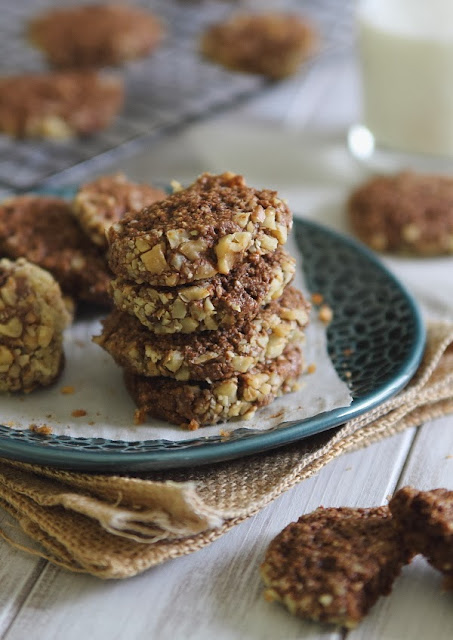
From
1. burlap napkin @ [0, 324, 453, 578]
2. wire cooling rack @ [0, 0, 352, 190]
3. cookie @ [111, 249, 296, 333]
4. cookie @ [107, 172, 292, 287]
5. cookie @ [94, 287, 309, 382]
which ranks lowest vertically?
wire cooling rack @ [0, 0, 352, 190]

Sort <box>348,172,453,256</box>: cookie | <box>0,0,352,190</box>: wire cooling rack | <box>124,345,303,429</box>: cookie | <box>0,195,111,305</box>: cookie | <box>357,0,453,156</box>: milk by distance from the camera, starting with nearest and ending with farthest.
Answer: <box>124,345,303,429</box>: cookie → <box>0,195,111,305</box>: cookie → <box>348,172,453,256</box>: cookie → <box>357,0,453,156</box>: milk → <box>0,0,352,190</box>: wire cooling rack

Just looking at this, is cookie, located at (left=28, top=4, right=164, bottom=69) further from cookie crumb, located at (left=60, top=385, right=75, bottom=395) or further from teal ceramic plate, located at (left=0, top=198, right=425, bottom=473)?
cookie crumb, located at (left=60, top=385, right=75, bottom=395)

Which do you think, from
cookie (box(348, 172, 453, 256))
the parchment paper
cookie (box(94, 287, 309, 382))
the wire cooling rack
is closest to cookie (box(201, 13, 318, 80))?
the wire cooling rack

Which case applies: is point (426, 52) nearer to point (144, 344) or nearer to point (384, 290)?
point (384, 290)

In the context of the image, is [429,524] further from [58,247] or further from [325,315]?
[58,247]

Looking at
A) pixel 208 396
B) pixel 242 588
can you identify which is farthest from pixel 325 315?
pixel 242 588

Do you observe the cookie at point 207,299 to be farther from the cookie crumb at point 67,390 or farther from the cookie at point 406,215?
the cookie at point 406,215

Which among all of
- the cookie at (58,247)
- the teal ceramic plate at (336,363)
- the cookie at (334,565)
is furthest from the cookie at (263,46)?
the cookie at (334,565)
